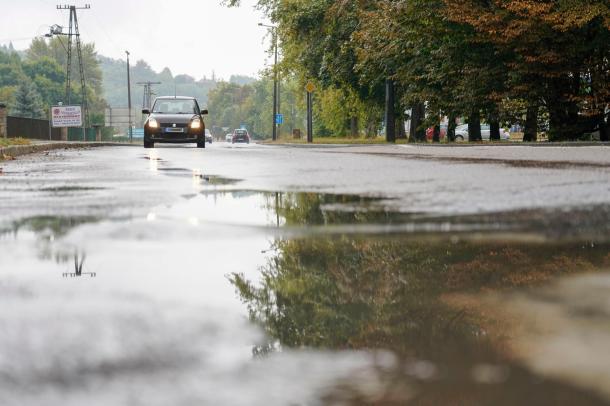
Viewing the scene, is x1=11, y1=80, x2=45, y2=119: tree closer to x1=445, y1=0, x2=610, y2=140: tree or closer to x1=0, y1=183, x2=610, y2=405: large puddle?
x1=445, y1=0, x2=610, y2=140: tree

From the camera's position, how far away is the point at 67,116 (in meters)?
65.7

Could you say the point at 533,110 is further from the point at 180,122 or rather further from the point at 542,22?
the point at 180,122

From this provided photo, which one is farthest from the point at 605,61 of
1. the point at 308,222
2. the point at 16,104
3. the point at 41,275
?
the point at 16,104

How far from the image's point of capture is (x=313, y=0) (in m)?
40.3

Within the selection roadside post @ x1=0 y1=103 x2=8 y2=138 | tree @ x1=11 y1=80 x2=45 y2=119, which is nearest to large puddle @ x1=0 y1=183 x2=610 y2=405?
roadside post @ x1=0 y1=103 x2=8 y2=138

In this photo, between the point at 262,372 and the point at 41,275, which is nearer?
the point at 262,372

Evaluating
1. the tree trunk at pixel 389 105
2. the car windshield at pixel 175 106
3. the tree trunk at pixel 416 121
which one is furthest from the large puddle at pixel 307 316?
the tree trunk at pixel 416 121

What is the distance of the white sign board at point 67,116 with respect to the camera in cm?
6506

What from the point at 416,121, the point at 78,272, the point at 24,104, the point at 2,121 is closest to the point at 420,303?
the point at 78,272

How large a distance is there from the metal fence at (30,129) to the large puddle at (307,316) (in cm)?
3570

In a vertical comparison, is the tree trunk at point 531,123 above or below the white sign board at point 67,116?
below

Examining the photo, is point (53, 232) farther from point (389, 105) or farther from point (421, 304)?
point (389, 105)

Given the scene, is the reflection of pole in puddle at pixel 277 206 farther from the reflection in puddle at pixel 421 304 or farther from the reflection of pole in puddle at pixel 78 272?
the reflection of pole in puddle at pixel 78 272

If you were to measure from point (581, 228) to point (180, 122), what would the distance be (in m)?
24.1
